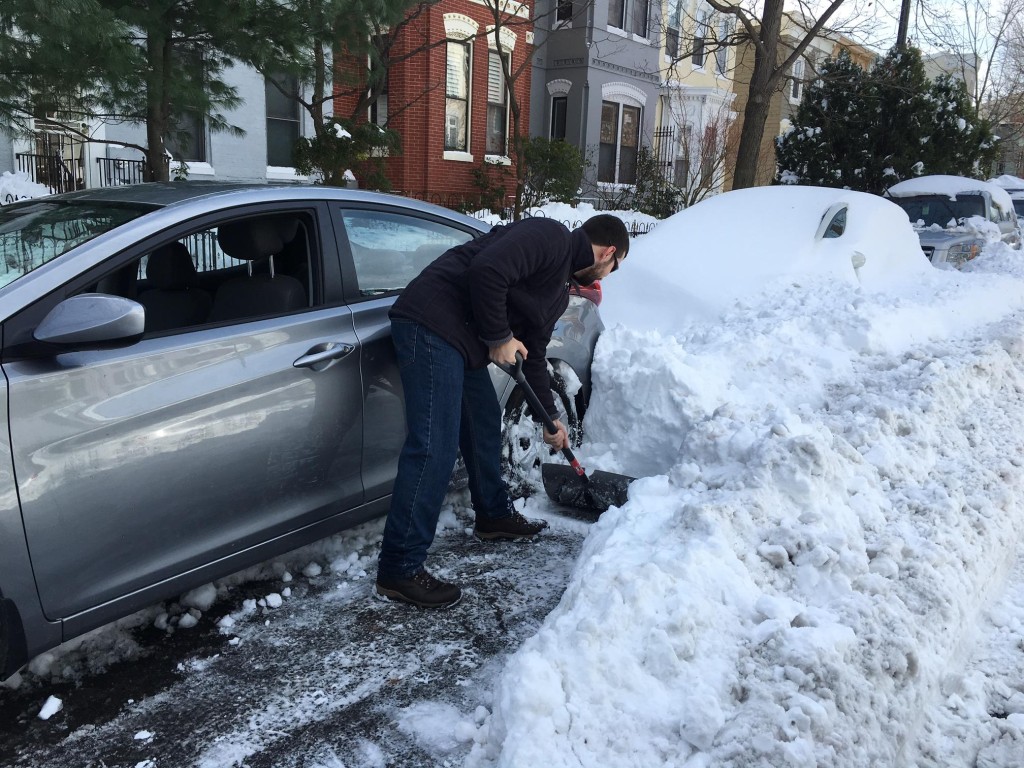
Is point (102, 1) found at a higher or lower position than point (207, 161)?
higher

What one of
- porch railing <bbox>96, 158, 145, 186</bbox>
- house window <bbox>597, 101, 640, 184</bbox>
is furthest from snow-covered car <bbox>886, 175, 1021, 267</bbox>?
porch railing <bbox>96, 158, 145, 186</bbox>

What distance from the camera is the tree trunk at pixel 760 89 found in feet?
46.5

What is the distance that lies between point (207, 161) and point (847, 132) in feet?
43.9

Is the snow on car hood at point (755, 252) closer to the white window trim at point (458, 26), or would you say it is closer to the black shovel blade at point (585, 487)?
the black shovel blade at point (585, 487)

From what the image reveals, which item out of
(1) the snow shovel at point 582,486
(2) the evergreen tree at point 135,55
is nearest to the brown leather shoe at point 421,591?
(1) the snow shovel at point 582,486

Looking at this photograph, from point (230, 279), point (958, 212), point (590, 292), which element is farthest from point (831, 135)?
point (230, 279)

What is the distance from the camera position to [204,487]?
2906 millimetres

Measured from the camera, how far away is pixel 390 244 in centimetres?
386

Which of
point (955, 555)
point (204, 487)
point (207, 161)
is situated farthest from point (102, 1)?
point (207, 161)

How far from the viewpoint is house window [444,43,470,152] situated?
17656mm

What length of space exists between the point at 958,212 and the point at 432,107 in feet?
32.2

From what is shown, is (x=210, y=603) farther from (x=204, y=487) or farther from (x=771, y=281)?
(x=771, y=281)

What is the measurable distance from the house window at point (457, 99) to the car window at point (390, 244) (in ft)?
46.9

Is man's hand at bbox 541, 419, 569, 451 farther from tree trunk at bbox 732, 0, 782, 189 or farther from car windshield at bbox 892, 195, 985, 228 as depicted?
car windshield at bbox 892, 195, 985, 228
